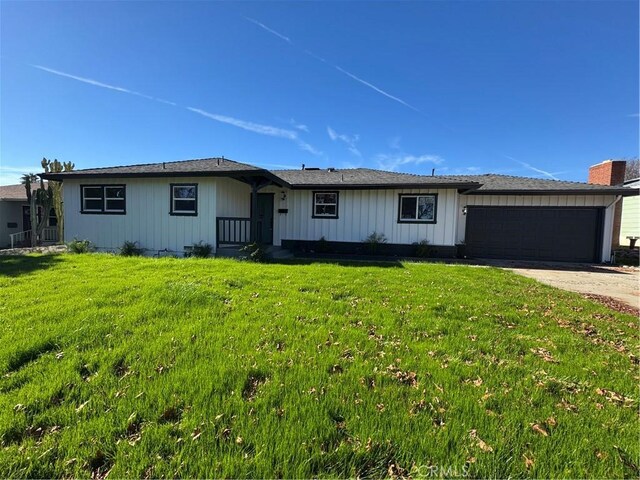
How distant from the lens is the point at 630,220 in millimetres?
15867

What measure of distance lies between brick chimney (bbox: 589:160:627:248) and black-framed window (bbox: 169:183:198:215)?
19064 millimetres

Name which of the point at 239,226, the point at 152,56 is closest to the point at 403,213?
the point at 239,226

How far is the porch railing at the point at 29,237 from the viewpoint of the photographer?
1666cm

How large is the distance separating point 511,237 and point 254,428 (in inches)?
543

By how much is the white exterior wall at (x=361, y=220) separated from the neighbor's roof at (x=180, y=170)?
298cm

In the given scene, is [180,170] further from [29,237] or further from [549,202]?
[29,237]

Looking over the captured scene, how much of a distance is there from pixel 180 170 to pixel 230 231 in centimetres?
275

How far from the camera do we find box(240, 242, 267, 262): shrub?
9578 millimetres

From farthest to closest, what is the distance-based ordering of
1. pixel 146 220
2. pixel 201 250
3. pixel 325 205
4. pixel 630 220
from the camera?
pixel 630 220
pixel 325 205
pixel 146 220
pixel 201 250

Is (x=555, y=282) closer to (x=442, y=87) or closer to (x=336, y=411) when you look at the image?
(x=336, y=411)

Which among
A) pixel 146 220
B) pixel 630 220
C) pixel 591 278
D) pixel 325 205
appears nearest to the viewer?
pixel 591 278

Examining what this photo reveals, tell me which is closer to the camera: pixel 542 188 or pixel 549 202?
pixel 542 188

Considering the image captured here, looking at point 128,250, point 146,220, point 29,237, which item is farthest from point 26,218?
point 128,250

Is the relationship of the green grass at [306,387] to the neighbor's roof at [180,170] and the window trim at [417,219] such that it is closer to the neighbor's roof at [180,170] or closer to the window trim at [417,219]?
the neighbor's roof at [180,170]
